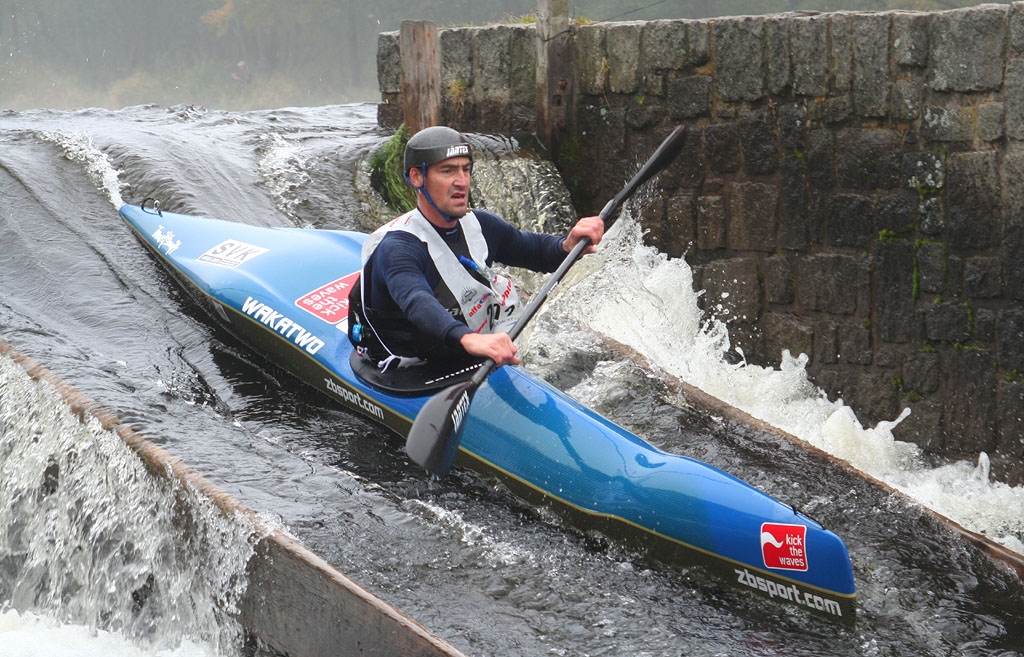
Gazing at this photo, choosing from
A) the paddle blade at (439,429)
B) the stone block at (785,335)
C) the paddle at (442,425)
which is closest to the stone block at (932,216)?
the stone block at (785,335)

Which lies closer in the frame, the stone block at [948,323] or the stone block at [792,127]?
the stone block at [948,323]

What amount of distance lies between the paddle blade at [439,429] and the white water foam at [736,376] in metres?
1.80

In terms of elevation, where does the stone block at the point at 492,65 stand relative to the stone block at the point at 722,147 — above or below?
above

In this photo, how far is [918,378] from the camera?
588 centimetres

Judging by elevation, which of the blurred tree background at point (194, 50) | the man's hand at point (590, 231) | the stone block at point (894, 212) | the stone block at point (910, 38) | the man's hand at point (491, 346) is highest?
the stone block at point (910, 38)

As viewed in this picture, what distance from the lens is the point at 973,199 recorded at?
214 inches

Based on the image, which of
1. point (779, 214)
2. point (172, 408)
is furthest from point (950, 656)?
point (779, 214)

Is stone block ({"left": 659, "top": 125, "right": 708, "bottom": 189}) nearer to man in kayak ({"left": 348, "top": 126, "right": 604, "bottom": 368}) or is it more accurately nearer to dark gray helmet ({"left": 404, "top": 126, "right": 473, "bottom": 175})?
man in kayak ({"left": 348, "top": 126, "right": 604, "bottom": 368})

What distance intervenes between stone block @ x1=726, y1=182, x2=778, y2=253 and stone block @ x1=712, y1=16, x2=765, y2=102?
0.54 metres

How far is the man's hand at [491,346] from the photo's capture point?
3500 millimetres

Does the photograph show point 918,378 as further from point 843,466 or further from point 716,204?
point 843,466

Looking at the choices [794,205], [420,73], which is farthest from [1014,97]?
[420,73]

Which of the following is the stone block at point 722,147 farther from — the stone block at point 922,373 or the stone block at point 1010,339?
the stone block at point 1010,339

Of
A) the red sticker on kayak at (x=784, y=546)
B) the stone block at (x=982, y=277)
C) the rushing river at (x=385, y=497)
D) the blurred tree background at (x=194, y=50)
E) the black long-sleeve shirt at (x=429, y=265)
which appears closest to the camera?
the red sticker on kayak at (x=784, y=546)
